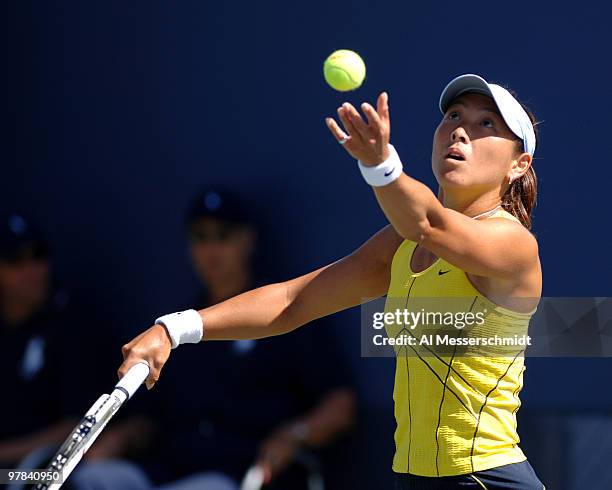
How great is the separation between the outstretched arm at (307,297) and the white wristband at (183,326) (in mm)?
35

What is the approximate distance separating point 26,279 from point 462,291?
2.60 m

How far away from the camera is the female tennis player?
256cm

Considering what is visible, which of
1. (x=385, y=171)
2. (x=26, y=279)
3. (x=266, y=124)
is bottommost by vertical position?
(x=385, y=171)

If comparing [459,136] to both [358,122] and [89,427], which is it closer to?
[358,122]

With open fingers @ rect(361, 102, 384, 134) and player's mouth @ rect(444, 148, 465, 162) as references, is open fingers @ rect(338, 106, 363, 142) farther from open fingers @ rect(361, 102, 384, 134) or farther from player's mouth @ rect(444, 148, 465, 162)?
player's mouth @ rect(444, 148, 465, 162)

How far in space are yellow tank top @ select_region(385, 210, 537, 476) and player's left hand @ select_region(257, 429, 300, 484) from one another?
1425 mm

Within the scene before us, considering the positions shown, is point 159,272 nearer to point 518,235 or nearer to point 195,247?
point 195,247

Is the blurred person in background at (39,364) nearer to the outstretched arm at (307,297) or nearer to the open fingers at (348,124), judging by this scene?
the outstretched arm at (307,297)

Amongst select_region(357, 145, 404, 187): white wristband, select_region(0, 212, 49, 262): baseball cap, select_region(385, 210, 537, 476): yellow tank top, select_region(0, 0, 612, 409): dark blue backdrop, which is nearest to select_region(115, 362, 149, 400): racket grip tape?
select_region(385, 210, 537, 476): yellow tank top

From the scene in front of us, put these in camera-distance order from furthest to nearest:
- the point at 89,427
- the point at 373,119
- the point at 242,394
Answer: the point at 242,394 → the point at 89,427 → the point at 373,119

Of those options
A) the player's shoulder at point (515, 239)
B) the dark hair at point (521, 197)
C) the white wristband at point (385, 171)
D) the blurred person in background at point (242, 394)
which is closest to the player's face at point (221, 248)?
the blurred person in background at point (242, 394)

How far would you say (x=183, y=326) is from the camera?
2.88m

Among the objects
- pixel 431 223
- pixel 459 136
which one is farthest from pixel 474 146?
pixel 431 223

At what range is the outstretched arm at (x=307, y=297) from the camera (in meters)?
2.98
